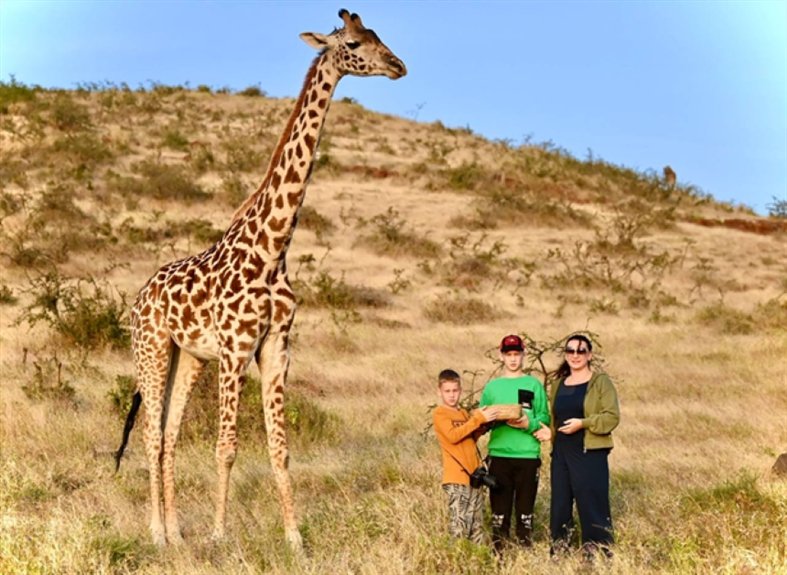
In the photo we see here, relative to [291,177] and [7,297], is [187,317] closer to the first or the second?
[291,177]

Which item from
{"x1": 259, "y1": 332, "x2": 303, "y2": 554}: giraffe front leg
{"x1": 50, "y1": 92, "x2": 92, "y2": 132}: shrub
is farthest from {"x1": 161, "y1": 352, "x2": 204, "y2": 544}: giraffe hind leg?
{"x1": 50, "y1": 92, "x2": 92, "y2": 132}: shrub

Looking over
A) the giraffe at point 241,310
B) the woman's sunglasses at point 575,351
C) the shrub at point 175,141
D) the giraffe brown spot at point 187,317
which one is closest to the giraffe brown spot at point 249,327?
the giraffe at point 241,310

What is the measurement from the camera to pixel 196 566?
6066mm

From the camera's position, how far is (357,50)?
267 inches

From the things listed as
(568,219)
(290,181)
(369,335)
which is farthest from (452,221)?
(290,181)

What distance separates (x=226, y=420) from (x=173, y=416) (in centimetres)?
72

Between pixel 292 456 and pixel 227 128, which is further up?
pixel 227 128

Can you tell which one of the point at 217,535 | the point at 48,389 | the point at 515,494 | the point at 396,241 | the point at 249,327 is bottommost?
the point at 217,535

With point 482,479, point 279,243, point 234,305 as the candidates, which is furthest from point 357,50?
point 482,479

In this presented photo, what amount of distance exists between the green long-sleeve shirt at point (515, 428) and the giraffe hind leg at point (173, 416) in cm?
232

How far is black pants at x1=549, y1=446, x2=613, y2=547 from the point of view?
6109 millimetres

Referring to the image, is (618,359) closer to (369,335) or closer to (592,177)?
(369,335)

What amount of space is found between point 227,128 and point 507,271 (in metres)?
17.5

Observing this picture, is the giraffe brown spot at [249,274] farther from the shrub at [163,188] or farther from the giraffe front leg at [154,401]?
the shrub at [163,188]
